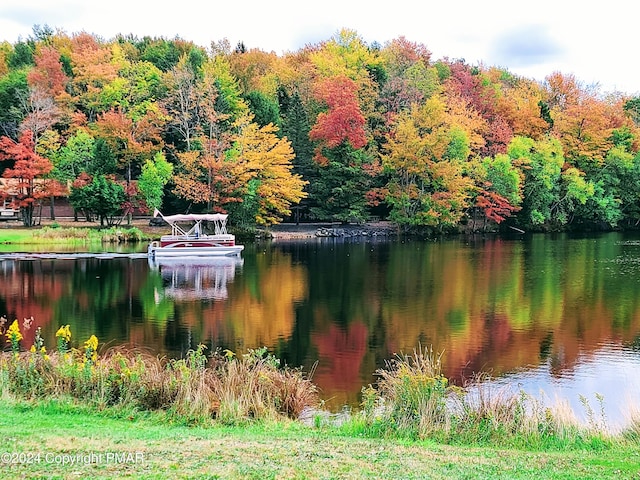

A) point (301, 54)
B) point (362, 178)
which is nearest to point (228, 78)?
point (362, 178)

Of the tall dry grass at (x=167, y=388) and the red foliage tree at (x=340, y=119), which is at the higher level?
the red foliage tree at (x=340, y=119)

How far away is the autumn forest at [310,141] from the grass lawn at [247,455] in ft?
122

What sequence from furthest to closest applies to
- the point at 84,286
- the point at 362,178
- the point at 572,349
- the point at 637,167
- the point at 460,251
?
1. the point at 637,167
2. the point at 362,178
3. the point at 460,251
4. the point at 84,286
5. the point at 572,349

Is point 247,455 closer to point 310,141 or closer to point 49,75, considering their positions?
point 310,141

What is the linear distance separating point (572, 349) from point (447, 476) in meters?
10.6

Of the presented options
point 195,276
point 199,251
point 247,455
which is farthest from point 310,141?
point 247,455

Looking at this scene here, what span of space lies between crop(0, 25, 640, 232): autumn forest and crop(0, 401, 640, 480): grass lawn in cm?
3723

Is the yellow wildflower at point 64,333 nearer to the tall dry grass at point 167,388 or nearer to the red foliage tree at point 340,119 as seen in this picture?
the tall dry grass at point 167,388

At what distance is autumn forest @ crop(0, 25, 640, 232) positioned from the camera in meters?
45.5

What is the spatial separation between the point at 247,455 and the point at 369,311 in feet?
45.5

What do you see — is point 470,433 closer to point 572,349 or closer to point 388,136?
point 572,349

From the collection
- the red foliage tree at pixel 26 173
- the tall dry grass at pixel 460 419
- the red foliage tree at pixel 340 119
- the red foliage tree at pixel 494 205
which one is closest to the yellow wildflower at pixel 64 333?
the tall dry grass at pixel 460 419

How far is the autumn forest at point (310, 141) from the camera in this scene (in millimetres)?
45528

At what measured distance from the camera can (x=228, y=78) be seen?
5231cm
